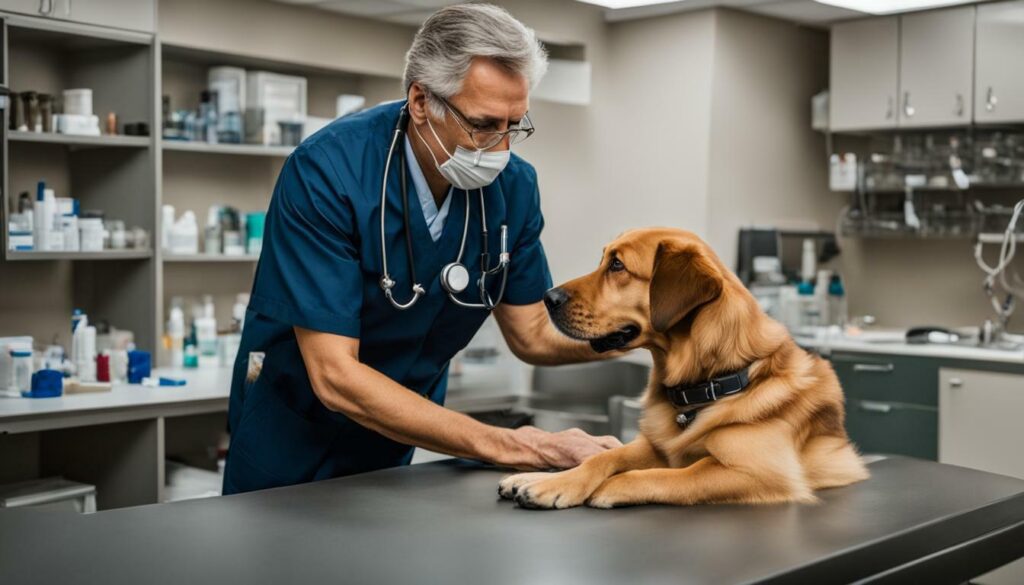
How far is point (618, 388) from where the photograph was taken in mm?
4191

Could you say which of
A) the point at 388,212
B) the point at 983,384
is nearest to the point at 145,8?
the point at 388,212

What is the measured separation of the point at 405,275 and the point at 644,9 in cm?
327

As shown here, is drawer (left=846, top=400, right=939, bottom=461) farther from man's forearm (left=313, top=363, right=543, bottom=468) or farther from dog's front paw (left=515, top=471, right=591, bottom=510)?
dog's front paw (left=515, top=471, right=591, bottom=510)

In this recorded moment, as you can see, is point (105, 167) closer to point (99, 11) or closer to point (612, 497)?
point (99, 11)

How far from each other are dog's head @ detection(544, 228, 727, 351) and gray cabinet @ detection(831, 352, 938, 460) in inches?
107

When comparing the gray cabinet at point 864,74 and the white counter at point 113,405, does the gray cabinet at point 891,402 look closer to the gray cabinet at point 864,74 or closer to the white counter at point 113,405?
Result: the gray cabinet at point 864,74

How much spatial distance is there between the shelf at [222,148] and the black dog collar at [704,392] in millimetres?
2415

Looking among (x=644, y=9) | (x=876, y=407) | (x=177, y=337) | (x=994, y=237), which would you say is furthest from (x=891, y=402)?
(x=177, y=337)

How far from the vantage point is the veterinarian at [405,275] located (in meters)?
1.61

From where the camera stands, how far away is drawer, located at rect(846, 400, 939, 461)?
4.19 metres

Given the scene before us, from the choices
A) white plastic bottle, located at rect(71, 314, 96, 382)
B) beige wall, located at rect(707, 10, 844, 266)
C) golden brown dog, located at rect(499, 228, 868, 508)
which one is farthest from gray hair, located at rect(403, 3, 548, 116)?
beige wall, located at rect(707, 10, 844, 266)

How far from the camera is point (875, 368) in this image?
4309 millimetres

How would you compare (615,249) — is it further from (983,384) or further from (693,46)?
(693,46)

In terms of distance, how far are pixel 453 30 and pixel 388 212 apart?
1.06 ft
